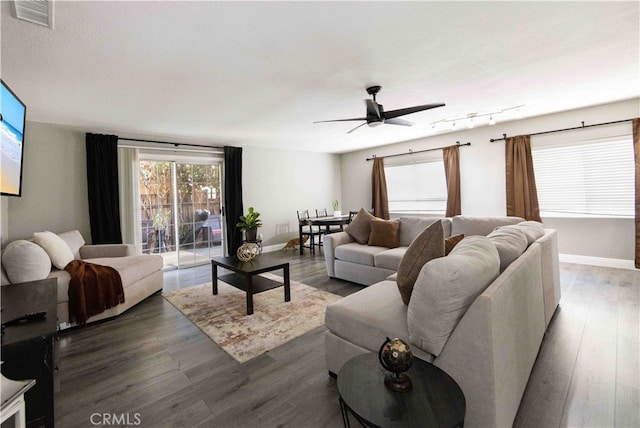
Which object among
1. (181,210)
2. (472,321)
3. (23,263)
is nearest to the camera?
(472,321)

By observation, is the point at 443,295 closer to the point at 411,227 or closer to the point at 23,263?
the point at 411,227

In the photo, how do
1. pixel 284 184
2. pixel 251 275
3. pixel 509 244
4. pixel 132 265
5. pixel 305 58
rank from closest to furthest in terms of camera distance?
1. pixel 509 244
2. pixel 305 58
3. pixel 251 275
4. pixel 132 265
5. pixel 284 184

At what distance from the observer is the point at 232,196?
5758 millimetres

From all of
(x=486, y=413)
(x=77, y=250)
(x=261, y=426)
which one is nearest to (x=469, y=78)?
(x=486, y=413)

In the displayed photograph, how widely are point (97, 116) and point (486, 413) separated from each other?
4844 millimetres

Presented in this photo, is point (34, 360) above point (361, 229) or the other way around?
the other way around

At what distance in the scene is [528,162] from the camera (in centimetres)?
488

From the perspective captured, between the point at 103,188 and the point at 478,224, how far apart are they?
17.5ft

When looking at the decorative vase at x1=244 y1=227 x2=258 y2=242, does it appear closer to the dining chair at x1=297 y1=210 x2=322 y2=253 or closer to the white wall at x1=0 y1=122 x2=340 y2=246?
the dining chair at x1=297 y1=210 x2=322 y2=253

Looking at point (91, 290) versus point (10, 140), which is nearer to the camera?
point (10, 140)

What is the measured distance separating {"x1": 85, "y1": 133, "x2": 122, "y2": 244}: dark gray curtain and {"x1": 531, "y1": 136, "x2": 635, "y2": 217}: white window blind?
6.85 meters

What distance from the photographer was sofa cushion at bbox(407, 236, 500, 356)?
1295 millimetres

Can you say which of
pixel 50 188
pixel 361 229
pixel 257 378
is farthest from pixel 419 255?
pixel 50 188

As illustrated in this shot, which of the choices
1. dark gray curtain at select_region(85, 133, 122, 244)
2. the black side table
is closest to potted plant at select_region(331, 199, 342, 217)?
dark gray curtain at select_region(85, 133, 122, 244)
